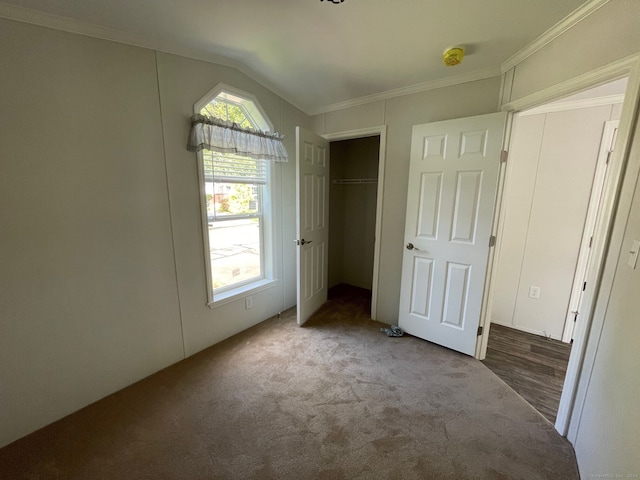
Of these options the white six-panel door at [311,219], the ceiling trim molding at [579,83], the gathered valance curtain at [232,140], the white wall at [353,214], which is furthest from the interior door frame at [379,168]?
the ceiling trim molding at [579,83]

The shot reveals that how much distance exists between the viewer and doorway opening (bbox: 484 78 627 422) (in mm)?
2182

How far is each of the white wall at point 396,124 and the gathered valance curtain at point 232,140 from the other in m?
0.72

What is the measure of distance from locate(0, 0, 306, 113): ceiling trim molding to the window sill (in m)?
1.92

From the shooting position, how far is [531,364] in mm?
2172

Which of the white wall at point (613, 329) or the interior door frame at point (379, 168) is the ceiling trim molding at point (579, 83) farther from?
the interior door frame at point (379, 168)

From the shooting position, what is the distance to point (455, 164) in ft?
6.90

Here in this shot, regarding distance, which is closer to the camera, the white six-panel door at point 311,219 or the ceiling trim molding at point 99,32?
the ceiling trim molding at point 99,32

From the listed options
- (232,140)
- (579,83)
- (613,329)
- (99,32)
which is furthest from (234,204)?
(613,329)

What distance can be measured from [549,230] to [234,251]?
3056 mm

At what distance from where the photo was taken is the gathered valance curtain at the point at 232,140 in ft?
6.41

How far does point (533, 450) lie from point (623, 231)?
1.25 meters

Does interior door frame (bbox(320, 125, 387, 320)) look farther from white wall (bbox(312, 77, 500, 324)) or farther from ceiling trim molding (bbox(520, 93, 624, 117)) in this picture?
ceiling trim molding (bbox(520, 93, 624, 117))

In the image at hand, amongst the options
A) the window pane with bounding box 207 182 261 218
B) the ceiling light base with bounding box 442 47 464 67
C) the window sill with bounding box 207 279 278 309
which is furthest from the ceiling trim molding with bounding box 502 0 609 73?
the window sill with bounding box 207 279 278 309

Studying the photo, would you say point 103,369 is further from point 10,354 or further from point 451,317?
point 451,317
